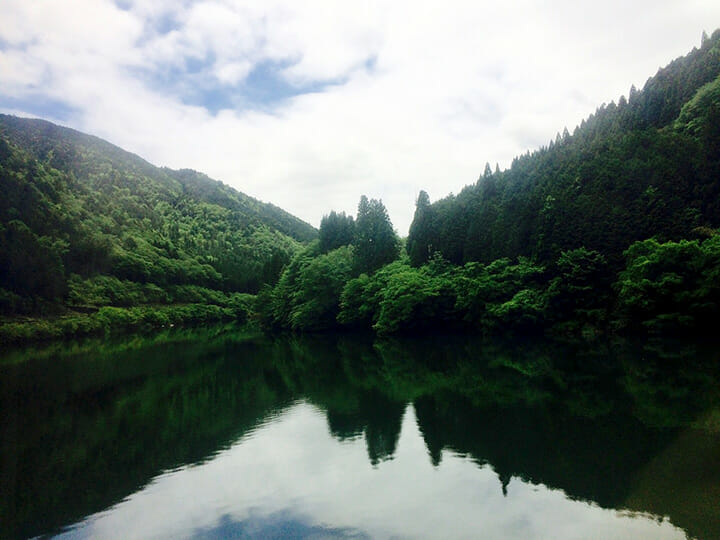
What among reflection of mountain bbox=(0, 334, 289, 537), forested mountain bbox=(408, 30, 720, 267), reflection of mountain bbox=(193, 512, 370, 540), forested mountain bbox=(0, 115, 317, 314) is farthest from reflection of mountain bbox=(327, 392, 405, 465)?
forested mountain bbox=(0, 115, 317, 314)

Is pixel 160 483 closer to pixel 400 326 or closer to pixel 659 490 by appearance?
pixel 659 490

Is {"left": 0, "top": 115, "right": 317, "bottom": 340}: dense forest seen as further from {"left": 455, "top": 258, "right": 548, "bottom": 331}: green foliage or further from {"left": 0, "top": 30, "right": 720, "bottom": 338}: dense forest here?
{"left": 455, "top": 258, "right": 548, "bottom": 331}: green foliage

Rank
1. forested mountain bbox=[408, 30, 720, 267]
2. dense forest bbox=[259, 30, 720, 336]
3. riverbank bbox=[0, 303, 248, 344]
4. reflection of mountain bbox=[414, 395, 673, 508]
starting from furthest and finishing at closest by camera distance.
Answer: riverbank bbox=[0, 303, 248, 344], forested mountain bbox=[408, 30, 720, 267], dense forest bbox=[259, 30, 720, 336], reflection of mountain bbox=[414, 395, 673, 508]

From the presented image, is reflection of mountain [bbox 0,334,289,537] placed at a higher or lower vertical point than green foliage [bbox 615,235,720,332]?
lower

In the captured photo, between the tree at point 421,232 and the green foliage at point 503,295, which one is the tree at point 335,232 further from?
the green foliage at point 503,295

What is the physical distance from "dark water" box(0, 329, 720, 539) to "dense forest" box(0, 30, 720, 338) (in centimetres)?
1252

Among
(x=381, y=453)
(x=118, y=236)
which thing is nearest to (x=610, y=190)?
(x=381, y=453)

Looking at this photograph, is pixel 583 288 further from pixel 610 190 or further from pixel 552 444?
pixel 552 444

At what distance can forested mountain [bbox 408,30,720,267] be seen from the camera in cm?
3547

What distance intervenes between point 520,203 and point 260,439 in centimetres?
4067

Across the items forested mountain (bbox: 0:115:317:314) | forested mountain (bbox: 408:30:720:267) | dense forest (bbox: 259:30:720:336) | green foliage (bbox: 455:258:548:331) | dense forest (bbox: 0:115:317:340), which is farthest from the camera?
forested mountain (bbox: 0:115:317:314)

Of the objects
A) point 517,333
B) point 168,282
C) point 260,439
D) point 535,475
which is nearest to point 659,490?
point 535,475

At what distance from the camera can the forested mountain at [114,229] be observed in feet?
202

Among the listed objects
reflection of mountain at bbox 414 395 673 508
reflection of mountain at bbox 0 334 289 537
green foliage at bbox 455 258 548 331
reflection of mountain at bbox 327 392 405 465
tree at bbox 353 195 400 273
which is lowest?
reflection of mountain at bbox 0 334 289 537
